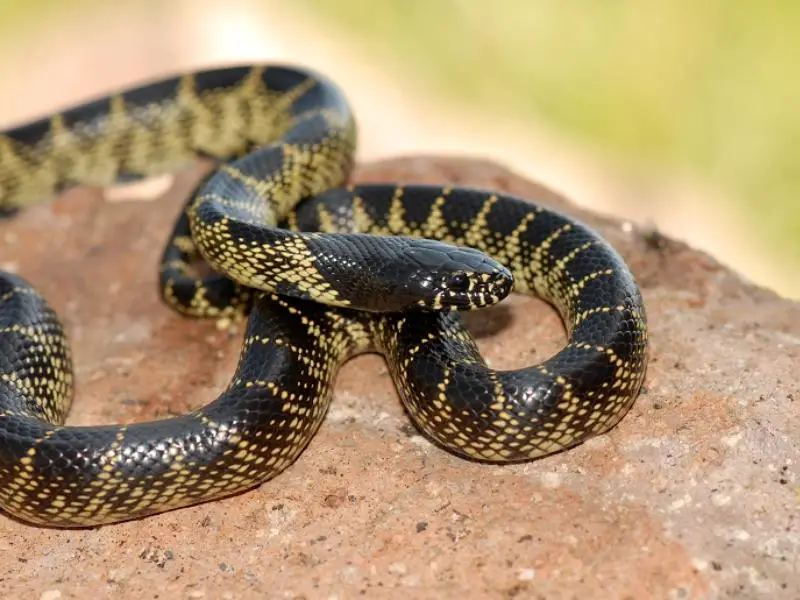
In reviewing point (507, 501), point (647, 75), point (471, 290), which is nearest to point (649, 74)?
point (647, 75)

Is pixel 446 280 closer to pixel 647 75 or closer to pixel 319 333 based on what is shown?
pixel 319 333

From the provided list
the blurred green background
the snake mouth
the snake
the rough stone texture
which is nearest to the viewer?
the rough stone texture

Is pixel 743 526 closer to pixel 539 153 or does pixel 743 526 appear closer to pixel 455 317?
Answer: pixel 455 317

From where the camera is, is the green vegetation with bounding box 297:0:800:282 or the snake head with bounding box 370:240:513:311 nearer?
the snake head with bounding box 370:240:513:311

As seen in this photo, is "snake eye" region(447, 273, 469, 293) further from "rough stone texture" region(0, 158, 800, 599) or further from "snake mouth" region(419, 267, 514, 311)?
"rough stone texture" region(0, 158, 800, 599)

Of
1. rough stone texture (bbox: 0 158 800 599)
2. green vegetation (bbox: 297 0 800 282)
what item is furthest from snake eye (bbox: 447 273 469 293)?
green vegetation (bbox: 297 0 800 282)

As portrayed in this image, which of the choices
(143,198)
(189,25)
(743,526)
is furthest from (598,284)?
(189,25)
